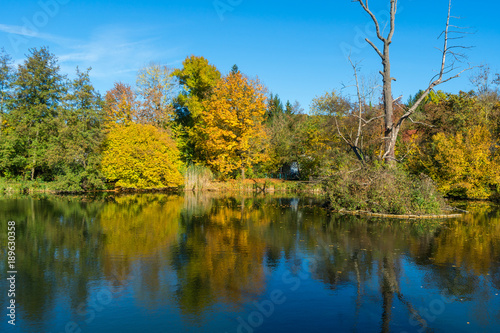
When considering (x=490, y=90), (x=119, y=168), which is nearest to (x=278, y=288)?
(x=119, y=168)

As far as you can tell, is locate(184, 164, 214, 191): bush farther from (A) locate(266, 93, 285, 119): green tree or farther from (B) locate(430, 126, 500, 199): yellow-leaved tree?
(B) locate(430, 126, 500, 199): yellow-leaved tree

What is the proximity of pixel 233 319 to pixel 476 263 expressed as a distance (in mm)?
6553

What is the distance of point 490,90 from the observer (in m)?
33.6

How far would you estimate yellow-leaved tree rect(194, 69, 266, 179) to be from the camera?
33.6 metres

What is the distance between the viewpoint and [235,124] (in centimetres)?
3334

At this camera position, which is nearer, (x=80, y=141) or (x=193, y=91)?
(x=80, y=141)

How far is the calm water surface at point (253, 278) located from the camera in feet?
17.6

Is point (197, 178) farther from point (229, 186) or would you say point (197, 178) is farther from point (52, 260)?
point (52, 260)

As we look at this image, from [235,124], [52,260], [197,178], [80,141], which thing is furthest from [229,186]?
[52,260]

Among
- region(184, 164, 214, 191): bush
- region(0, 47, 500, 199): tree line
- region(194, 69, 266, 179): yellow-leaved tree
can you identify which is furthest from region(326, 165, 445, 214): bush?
region(184, 164, 214, 191): bush

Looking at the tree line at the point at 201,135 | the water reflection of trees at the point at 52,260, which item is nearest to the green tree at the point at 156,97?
the tree line at the point at 201,135

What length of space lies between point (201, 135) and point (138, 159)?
9.46 metres

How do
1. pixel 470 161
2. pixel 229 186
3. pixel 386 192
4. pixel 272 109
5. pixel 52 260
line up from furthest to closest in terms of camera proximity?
pixel 272 109, pixel 229 186, pixel 470 161, pixel 386 192, pixel 52 260

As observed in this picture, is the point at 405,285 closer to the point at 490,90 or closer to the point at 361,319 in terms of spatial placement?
the point at 361,319
